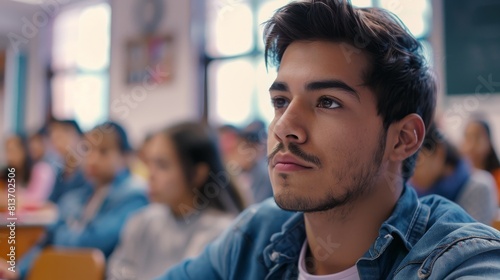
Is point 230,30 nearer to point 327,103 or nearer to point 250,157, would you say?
point 250,157

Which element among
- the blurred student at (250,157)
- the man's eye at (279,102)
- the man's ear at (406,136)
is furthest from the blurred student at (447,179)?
the blurred student at (250,157)

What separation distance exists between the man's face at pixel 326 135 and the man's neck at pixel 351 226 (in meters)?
0.03

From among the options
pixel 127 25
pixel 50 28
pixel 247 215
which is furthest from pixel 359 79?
pixel 50 28

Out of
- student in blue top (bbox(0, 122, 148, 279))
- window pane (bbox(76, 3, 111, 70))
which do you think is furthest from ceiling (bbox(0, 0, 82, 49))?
student in blue top (bbox(0, 122, 148, 279))

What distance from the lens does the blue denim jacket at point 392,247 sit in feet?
2.58

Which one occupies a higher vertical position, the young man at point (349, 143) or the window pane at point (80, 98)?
the young man at point (349, 143)

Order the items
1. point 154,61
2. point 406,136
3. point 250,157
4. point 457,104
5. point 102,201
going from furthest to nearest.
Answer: point 154,61
point 250,157
point 457,104
point 102,201
point 406,136

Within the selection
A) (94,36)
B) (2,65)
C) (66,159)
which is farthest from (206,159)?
(2,65)

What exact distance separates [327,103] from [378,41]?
0.15 metres

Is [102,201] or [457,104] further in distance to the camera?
[457,104]

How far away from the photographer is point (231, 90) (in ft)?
21.4

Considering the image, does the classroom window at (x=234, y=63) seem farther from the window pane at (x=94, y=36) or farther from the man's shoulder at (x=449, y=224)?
the man's shoulder at (x=449, y=224)

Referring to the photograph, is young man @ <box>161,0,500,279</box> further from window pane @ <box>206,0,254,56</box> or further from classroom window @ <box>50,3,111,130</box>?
classroom window @ <box>50,3,111,130</box>

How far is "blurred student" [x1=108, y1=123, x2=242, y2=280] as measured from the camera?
1.94 metres
